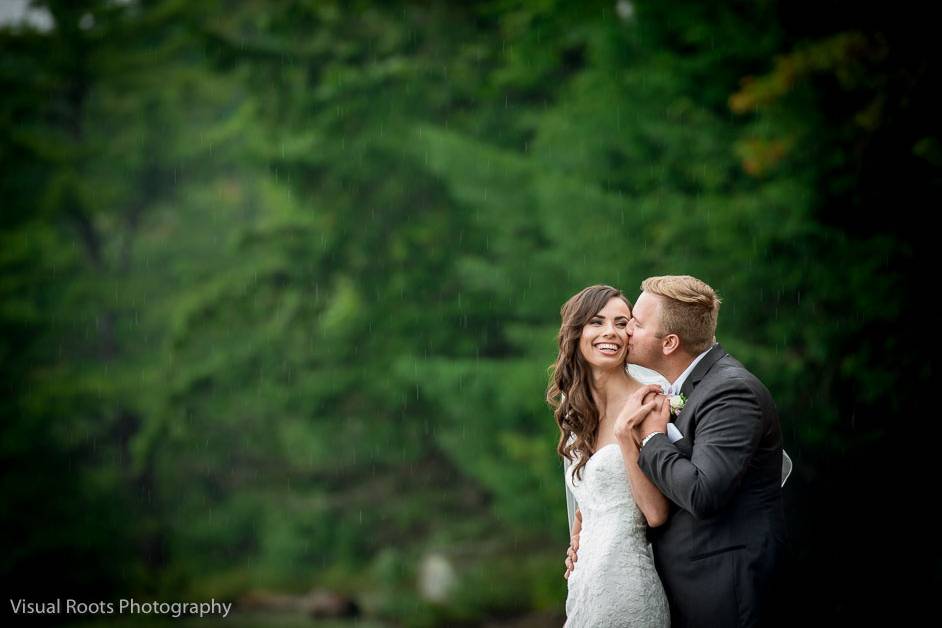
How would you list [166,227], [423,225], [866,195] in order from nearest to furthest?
[866,195], [423,225], [166,227]

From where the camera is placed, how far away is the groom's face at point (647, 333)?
3275mm

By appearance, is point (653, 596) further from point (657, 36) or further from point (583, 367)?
point (657, 36)

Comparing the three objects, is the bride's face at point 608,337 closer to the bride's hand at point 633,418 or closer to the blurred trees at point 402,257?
the bride's hand at point 633,418

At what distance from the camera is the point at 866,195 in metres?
7.37

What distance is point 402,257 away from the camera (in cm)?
1403

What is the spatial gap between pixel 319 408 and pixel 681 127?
309 inches

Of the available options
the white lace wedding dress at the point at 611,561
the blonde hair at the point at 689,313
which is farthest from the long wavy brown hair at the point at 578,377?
the blonde hair at the point at 689,313

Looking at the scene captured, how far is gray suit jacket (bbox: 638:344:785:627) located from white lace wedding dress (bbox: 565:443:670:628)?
18 centimetres

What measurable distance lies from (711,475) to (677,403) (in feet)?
1.36

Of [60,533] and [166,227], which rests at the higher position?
[166,227]

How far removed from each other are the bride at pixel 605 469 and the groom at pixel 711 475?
71 mm

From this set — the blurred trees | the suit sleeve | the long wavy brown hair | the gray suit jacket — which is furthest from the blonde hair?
the blurred trees

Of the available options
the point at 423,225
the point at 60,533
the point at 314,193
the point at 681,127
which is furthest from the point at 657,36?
the point at 60,533

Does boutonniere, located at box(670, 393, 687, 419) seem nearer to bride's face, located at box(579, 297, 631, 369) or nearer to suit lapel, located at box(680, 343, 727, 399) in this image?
suit lapel, located at box(680, 343, 727, 399)
